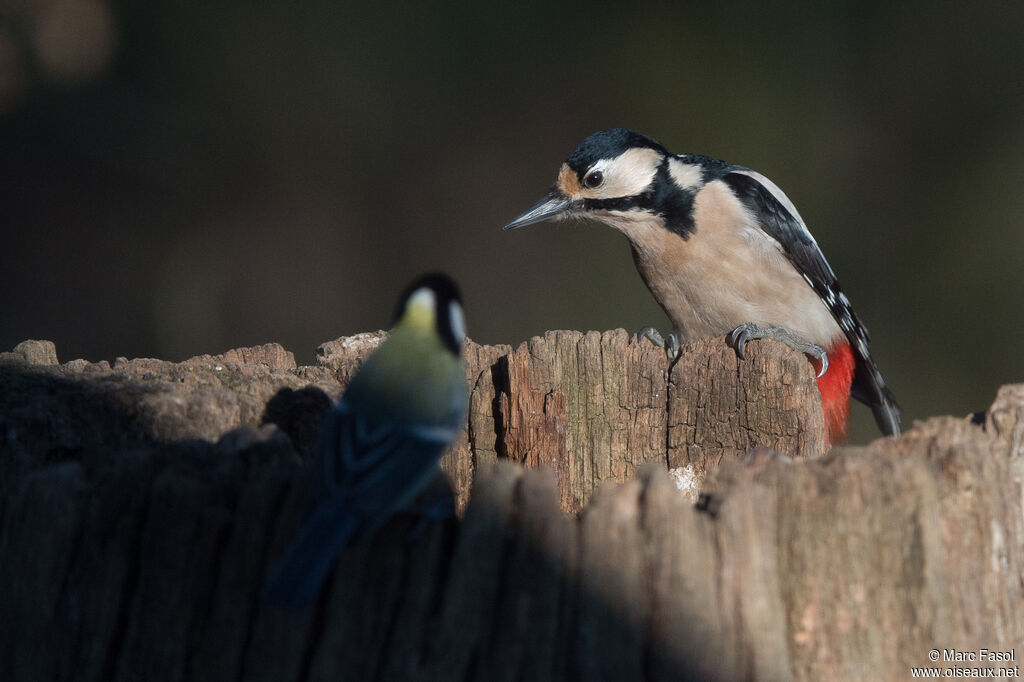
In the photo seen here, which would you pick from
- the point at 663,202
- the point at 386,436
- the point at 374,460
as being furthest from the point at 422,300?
the point at 663,202

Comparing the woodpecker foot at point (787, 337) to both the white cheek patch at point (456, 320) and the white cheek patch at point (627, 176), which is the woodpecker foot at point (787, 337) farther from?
the white cheek patch at point (456, 320)

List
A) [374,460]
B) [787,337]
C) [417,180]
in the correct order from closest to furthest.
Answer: [374,460]
[787,337]
[417,180]

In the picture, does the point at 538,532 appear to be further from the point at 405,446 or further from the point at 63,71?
the point at 63,71

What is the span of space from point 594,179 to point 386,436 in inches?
103

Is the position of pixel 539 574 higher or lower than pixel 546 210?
lower

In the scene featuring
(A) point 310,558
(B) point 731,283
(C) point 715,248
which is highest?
(C) point 715,248

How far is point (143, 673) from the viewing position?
5.85ft

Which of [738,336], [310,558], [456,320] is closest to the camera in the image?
[310,558]

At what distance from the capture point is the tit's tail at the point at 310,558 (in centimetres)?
168

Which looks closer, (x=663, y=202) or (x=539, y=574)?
(x=539, y=574)

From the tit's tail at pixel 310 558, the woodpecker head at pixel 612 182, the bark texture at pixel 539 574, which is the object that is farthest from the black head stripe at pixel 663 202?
the tit's tail at pixel 310 558

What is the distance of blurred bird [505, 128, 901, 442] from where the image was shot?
4289 mm

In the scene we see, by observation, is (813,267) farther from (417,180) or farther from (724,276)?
(417,180)

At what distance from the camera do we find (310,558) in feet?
5.55
